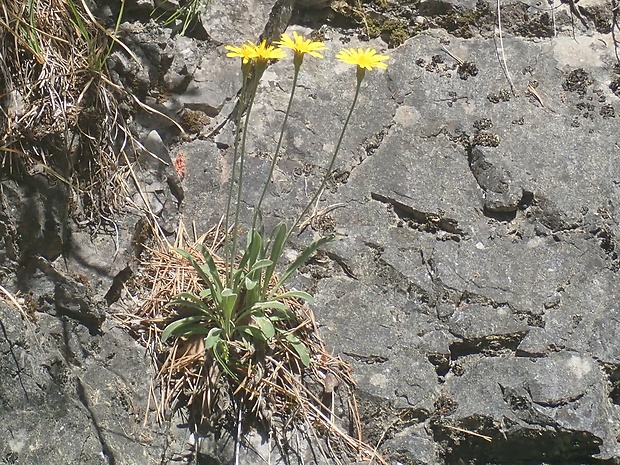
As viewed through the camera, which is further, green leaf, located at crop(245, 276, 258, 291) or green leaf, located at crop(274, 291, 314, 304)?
green leaf, located at crop(274, 291, 314, 304)

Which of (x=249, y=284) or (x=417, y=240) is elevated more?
(x=249, y=284)

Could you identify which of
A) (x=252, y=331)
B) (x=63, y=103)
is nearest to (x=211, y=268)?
(x=252, y=331)

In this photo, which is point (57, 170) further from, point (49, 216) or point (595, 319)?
point (595, 319)

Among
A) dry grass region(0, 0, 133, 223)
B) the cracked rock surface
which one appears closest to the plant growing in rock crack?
the cracked rock surface

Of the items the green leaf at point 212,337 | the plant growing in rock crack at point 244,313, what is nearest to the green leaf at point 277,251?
the plant growing in rock crack at point 244,313

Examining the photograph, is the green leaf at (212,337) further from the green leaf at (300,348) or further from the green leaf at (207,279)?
the green leaf at (300,348)

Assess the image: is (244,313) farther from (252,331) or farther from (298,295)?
(298,295)

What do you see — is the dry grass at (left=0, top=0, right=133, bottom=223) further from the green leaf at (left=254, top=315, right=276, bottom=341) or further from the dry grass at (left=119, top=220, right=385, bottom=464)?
the green leaf at (left=254, top=315, right=276, bottom=341)
